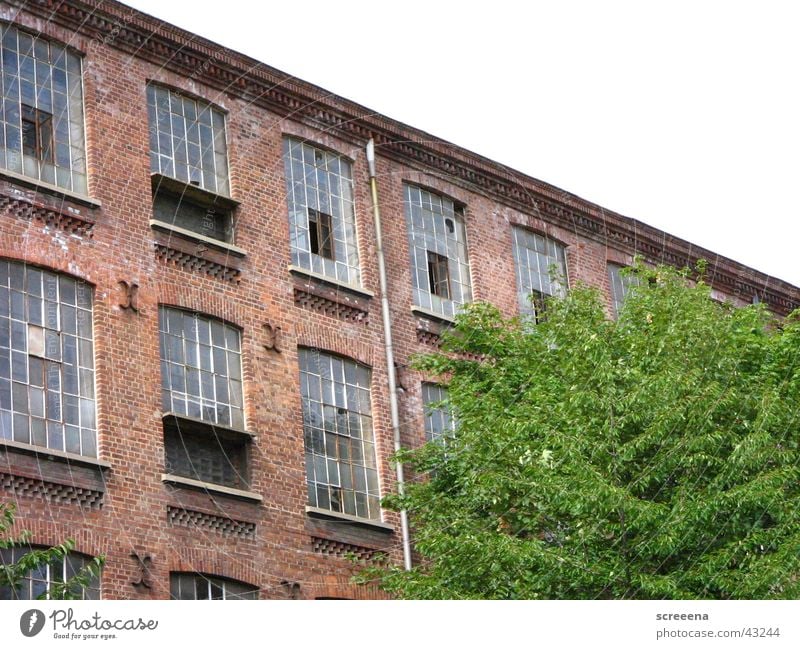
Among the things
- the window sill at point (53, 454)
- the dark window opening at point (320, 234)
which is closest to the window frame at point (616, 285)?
the dark window opening at point (320, 234)

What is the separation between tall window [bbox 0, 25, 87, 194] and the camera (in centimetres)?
2542

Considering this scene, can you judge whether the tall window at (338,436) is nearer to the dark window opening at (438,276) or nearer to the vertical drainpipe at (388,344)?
the vertical drainpipe at (388,344)

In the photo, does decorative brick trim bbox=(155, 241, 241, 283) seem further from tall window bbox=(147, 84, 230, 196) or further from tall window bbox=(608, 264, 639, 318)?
tall window bbox=(608, 264, 639, 318)

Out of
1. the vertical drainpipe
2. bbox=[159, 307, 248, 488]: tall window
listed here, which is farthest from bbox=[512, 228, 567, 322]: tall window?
bbox=[159, 307, 248, 488]: tall window

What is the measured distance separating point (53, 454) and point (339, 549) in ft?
17.9

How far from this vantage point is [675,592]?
2162cm

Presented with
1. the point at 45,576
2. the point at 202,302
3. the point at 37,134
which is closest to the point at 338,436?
the point at 202,302

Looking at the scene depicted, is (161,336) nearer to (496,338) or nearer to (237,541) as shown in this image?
(237,541)

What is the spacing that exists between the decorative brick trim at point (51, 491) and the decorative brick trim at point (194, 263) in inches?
170

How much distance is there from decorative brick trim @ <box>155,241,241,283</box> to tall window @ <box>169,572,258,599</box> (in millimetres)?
4926

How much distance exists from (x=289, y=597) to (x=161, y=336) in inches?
174
